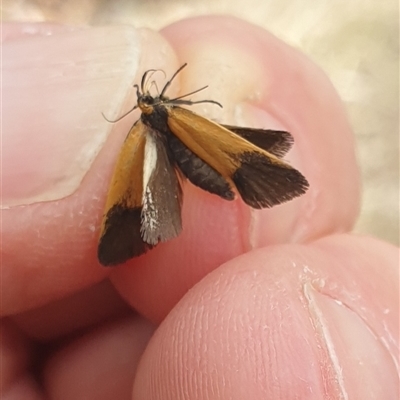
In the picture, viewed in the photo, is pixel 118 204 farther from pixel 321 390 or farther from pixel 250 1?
pixel 250 1

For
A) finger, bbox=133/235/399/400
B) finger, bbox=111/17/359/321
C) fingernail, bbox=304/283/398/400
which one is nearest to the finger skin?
finger, bbox=111/17/359/321

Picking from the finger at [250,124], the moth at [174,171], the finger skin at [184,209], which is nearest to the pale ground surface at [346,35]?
the finger at [250,124]

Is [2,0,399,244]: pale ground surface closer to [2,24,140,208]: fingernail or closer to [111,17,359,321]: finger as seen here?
[111,17,359,321]: finger

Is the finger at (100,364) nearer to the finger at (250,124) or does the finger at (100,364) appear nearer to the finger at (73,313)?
the finger at (73,313)

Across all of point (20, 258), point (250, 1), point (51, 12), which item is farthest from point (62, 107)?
point (250, 1)

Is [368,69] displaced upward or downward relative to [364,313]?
upward

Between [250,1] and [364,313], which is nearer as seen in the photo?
[364,313]

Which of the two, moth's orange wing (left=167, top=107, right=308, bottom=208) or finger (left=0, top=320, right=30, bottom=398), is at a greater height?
moth's orange wing (left=167, top=107, right=308, bottom=208)
